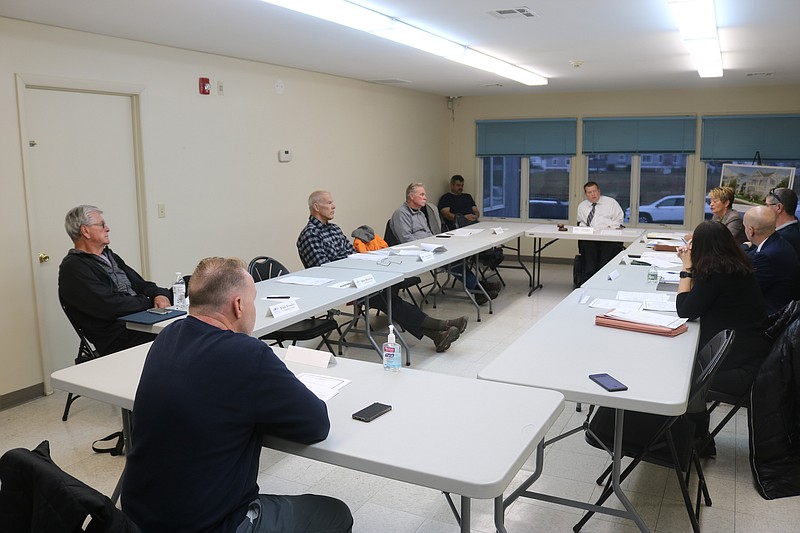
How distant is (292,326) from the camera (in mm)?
4523

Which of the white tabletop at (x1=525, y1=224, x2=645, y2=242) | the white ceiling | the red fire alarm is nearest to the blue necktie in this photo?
the white tabletop at (x1=525, y1=224, x2=645, y2=242)

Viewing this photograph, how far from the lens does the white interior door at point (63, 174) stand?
4.41m

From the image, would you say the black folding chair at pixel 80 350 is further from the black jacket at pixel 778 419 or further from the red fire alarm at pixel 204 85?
the black jacket at pixel 778 419

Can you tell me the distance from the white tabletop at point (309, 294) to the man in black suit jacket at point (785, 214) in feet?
8.97

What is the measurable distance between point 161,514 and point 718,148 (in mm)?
8588

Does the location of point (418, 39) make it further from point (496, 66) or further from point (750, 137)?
point (750, 137)

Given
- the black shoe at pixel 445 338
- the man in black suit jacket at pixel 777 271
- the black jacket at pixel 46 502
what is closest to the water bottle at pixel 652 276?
the man in black suit jacket at pixel 777 271

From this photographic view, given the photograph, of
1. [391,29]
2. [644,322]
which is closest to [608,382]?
[644,322]

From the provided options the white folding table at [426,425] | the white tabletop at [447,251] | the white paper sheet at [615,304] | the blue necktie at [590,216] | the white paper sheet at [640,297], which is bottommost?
the white folding table at [426,425]

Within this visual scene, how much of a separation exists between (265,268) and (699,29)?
Answer: 11.4ft

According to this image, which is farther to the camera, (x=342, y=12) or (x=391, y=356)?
(x=342, y=12)

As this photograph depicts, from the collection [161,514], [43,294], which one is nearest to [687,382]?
[161,514]

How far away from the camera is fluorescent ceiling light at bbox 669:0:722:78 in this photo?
382cm

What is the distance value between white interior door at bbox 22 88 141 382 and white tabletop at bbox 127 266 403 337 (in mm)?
1399
